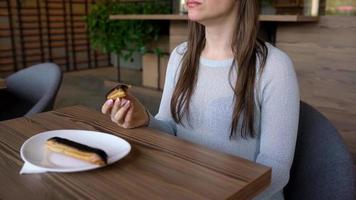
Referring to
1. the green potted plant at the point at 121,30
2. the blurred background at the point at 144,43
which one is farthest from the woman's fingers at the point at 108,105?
the green potted plant at the point at 121,30

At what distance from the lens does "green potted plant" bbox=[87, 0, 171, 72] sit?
4.54 m

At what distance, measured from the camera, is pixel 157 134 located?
0.87 metres

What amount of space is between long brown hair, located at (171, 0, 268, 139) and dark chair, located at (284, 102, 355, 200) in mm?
145

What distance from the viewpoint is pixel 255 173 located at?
2.15 feet

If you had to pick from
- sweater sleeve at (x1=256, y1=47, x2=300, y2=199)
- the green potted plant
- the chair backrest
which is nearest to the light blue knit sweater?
sweater sleeve at (x1=256, y1=47, x2=300, y2=199)

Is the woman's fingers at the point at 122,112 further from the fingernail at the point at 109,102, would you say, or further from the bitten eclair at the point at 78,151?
the bitten eclair at the point at 78,151

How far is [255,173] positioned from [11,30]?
18.9ft

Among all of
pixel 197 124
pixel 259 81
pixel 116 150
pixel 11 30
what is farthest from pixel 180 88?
pixel 11 30

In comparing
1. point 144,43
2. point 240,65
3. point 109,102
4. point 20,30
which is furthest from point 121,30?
point 109,102

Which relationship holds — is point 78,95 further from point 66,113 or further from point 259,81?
point 259,81

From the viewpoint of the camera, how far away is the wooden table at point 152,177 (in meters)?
0.58

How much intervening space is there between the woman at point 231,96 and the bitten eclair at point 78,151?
0.55ft

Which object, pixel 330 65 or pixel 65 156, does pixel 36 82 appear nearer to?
pixel 65 156

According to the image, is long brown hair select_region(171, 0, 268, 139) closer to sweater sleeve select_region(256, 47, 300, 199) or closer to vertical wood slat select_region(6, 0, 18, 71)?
sweater sleeve select_region(256, 47, 300, 199)
